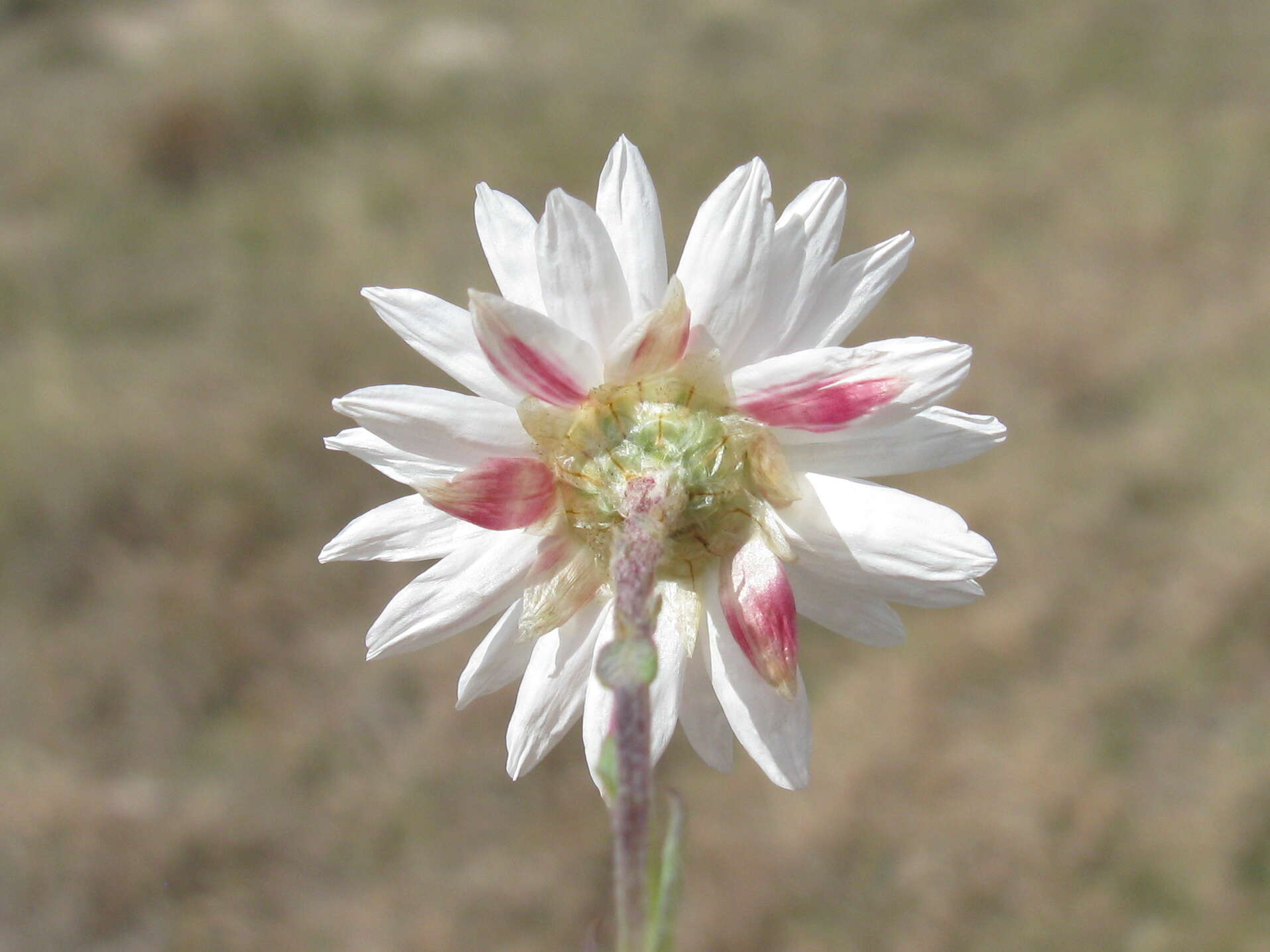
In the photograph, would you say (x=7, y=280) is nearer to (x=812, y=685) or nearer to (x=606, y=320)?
(x=812, y=685)

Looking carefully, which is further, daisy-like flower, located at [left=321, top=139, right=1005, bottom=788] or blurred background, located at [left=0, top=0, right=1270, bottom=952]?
blurred background, located at [left=0, top=0, right=1270, bottom=952]

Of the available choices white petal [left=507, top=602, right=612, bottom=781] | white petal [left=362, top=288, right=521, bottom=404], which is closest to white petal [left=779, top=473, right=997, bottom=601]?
white petal [left=507, top=602, right=612, bottom=781]

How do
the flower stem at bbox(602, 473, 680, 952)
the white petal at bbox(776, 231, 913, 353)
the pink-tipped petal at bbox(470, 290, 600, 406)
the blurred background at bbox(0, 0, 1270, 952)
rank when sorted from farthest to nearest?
the blurred background at bbox(0, 0, 1270, 952)
the white petal at bbox(776, 231, 913, 353)
the pink-tipped petal at bbox(470, 290, 600, 406)
the flower stem at bbox(602, 473, 680, 952)

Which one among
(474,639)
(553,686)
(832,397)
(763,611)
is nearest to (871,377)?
(832,397)

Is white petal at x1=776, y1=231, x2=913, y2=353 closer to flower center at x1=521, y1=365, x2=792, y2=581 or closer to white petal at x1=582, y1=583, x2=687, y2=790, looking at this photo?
flower center at x1=521, y1=365, x2=792, y2=581

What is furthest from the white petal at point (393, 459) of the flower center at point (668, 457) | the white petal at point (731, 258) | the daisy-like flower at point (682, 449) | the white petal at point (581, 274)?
the white petal at point (731, 258)
